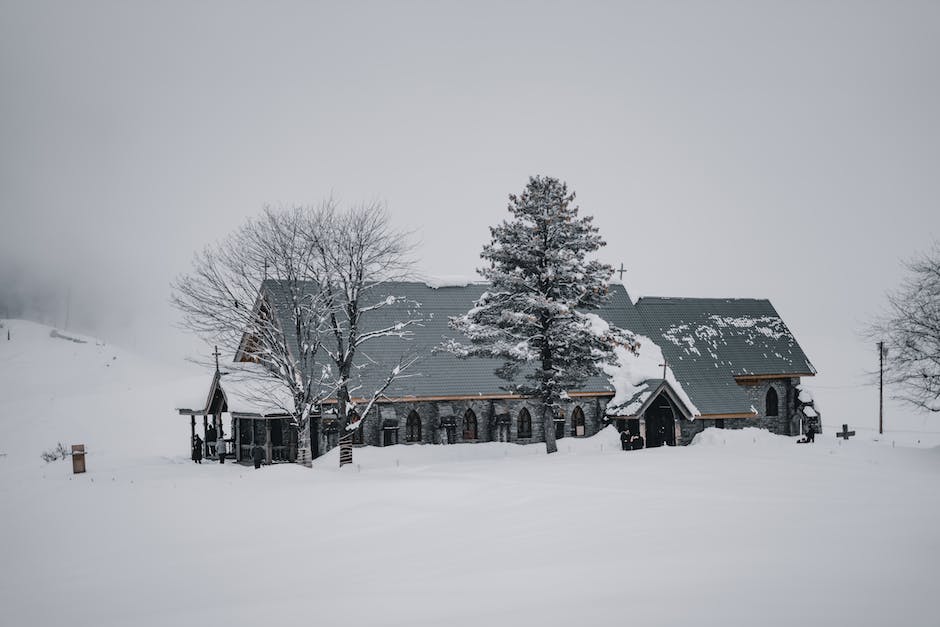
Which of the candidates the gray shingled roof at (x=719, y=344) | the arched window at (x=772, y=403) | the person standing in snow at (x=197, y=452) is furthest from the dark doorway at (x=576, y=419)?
the person standing in snow at (x=197, y=452)

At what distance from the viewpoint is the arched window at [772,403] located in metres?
42.2

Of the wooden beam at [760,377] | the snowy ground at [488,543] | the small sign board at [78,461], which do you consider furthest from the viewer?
the wooden beam at [760,377]

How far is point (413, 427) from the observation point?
34250 millimetres

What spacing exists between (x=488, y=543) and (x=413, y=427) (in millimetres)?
20958

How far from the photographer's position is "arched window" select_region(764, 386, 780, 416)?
4219 cm

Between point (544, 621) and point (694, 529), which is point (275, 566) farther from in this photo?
point (694, 529)

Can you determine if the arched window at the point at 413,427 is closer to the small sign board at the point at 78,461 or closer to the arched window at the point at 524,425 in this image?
the arched window at the point at 524,425

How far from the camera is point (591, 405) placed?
36938 mm

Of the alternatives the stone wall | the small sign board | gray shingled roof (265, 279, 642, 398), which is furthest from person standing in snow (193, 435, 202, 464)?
the stone wall

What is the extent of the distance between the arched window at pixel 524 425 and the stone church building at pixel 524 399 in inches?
2.0

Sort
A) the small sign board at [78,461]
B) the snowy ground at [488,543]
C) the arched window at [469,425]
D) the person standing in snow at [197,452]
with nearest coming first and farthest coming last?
the snowy ground at [488,543], the small sign board at [78,461], the person standing in snow at [197,452], the arched window at [469,425]

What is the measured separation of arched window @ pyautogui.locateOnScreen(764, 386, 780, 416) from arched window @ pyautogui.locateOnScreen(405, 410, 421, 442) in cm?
2183

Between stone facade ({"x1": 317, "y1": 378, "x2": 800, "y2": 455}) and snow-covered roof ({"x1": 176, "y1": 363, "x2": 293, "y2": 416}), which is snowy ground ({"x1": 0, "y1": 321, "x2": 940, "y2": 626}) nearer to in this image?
snow-covered roof ({"x1": 176, "y1": 363, "x2": 293, "y2": 416})

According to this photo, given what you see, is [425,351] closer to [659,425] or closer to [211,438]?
[211,438]
